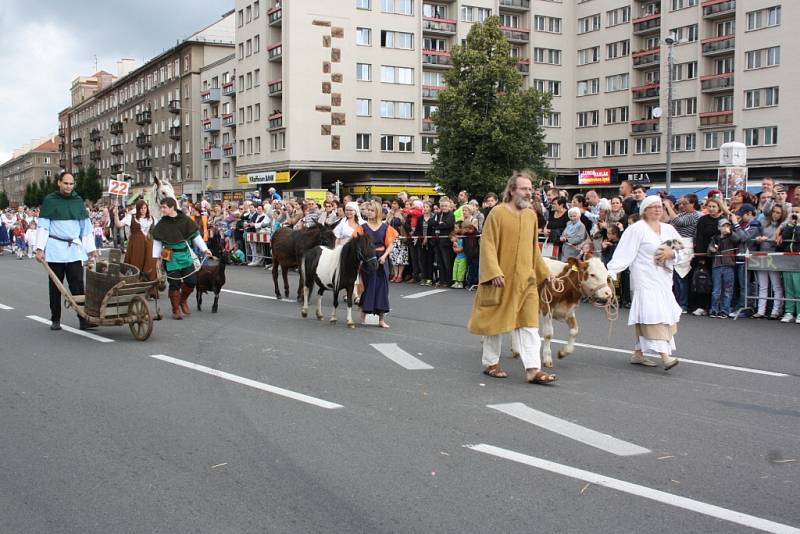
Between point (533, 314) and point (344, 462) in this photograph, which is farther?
point (533, 314)

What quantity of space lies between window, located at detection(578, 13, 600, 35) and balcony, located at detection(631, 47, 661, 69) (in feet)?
20.2

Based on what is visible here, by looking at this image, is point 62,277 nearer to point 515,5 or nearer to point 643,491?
point 643,491

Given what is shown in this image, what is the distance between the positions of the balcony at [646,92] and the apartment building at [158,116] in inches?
1764

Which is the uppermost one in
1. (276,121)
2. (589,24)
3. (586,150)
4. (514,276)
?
(589,24)

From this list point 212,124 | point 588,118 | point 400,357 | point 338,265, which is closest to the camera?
point 400,357

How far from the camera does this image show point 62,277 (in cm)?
1272

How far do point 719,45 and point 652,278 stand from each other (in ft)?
204

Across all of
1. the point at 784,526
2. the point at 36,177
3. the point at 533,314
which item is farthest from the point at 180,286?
the point at 36,177

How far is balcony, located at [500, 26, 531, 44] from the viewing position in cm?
7744

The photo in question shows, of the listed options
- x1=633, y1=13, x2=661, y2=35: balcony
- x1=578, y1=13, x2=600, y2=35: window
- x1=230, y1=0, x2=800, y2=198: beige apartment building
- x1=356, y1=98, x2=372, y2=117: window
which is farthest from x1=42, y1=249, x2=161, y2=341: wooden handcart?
x1=578, y1=13, x2=600, y2=35: window

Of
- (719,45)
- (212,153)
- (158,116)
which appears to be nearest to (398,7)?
(719,45)

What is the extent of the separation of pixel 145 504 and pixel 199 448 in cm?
116

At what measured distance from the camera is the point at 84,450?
20.5ft

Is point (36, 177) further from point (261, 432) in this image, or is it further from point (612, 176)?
point (261, 432)
